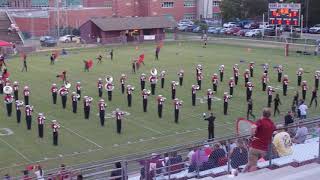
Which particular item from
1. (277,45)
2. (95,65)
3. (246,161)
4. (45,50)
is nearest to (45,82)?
(95,65)

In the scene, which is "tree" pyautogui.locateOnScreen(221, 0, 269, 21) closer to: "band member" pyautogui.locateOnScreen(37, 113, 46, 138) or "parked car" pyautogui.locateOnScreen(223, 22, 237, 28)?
"parked car" pyautogui.locateOnScreen(223, 22, 237, 28)

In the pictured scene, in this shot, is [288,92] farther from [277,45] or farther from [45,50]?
[45,50]

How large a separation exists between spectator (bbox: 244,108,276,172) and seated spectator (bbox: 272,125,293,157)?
359mm

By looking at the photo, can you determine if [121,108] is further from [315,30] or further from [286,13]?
[315,30]

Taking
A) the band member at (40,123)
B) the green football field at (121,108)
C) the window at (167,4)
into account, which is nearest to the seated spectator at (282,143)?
the green football field at (121,108)

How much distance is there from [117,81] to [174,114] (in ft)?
26.6

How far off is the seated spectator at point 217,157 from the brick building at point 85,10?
42.2 metres

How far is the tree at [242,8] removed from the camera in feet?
201

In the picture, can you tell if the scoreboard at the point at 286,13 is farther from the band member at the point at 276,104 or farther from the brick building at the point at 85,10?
the brick building at the point at 85,10

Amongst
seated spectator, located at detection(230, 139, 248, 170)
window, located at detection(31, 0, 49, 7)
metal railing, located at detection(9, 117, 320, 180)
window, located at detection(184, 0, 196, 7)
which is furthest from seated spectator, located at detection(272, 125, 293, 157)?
window, located at detection(184, 0, 196, 7)

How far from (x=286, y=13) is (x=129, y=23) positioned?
52.1 feet

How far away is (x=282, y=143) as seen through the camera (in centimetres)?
844

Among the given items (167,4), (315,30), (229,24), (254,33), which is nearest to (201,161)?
(254,33)

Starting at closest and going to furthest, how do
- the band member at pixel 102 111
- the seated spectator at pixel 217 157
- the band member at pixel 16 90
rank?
the seated spectator at pixel 217 157, the band member at pixel 102 111, the band member at pixel 16 90
